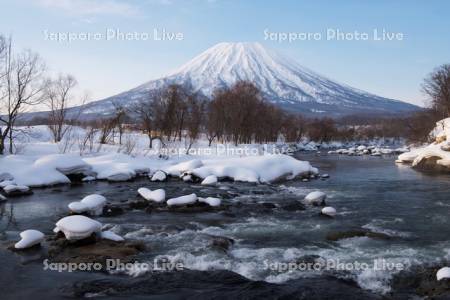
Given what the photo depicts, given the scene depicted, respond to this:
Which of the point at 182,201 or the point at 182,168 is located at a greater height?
the point at 182,168

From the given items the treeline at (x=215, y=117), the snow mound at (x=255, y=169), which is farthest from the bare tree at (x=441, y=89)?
the snow mound at (x=255, y=169)

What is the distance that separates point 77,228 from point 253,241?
3910 mm

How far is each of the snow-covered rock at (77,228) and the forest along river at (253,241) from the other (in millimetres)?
819

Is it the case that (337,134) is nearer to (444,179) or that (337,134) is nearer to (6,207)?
(444,179)

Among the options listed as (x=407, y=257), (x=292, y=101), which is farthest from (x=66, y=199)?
(x=292, y=101)

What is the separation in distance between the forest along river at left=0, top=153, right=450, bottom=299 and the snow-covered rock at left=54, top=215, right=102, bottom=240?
819mm

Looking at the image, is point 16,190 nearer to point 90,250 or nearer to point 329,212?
point 90,250

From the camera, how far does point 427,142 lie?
4766 cm

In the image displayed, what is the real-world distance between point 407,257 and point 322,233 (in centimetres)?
232

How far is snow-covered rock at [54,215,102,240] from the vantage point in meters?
9.13

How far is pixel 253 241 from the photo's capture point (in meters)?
9.87

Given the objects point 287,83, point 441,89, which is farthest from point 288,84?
point 441,89

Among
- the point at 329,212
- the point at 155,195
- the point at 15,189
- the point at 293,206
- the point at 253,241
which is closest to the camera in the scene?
the point at 253,241

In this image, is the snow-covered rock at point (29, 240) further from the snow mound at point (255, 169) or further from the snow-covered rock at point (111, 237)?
the snow mound at point (255, 169)
